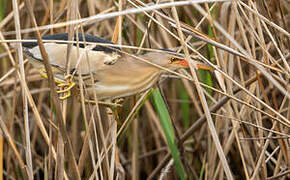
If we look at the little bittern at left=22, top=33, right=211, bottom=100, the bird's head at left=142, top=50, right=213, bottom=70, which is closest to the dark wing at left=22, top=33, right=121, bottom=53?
the little bittern at left=22, top=33, right=211, bottom=100

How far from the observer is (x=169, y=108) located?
1386 mm

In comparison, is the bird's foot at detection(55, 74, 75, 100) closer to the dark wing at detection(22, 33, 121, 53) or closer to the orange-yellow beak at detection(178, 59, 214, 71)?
the dark wing at detection(22, 33, 121, 53)

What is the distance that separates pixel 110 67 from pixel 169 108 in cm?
32

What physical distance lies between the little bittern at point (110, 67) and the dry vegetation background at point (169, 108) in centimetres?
7

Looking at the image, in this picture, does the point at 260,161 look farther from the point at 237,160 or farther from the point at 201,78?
the point at 237,160

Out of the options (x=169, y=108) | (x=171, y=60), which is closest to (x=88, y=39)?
(x=171, y=60)

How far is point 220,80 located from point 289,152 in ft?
1.16

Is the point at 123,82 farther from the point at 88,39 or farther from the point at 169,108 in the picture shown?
the point at 169,108

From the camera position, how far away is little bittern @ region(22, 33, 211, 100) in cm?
108

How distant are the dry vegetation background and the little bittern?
0.07 m

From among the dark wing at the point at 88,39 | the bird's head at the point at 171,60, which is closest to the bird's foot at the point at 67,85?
the dark wing at the point at 88,39

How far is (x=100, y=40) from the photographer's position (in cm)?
111

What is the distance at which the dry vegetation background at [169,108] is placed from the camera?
122 centimetres

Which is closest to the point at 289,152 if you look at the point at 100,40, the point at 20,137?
the point at 100,40
